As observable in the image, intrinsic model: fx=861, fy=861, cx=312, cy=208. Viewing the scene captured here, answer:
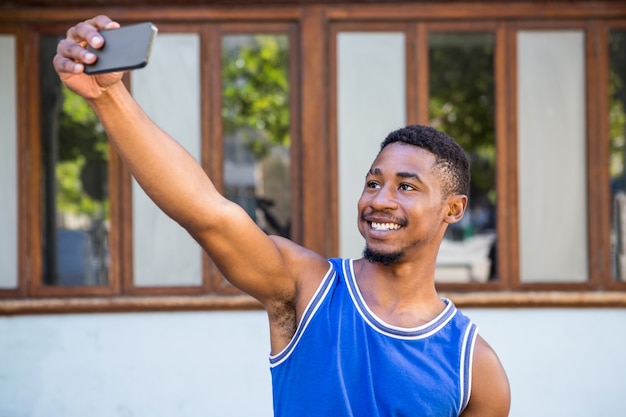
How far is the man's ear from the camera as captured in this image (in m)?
2.36

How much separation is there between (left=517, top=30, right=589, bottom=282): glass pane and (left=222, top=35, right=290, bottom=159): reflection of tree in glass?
1569 millimetres

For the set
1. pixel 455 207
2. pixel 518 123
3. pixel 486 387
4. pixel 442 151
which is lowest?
pixel 486 387

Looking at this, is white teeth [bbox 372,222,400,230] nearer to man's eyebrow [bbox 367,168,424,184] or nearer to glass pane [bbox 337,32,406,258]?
man's eyebrow [bbox 367,168,424,184]

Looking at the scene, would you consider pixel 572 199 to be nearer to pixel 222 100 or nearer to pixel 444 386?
pixel 222 100

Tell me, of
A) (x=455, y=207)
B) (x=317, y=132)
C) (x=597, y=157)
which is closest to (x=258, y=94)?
(x=317, y=132)

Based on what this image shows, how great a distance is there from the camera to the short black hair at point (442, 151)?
A: 7.61ft

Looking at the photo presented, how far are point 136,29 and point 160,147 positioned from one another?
0.32 meters

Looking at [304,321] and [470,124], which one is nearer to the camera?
[304,321]

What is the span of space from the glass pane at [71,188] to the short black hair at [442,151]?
370cm

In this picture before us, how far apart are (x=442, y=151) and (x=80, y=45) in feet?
3.55

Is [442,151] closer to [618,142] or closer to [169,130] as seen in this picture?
[169,130]

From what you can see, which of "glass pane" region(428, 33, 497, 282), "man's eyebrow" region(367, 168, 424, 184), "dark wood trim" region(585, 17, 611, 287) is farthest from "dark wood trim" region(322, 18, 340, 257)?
"man's eyebrow" region(367, 168, 424, 184)

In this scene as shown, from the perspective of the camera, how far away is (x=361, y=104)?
222 inches

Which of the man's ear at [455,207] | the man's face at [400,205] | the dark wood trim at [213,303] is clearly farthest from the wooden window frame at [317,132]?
the man's face at [400,205]
